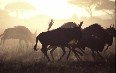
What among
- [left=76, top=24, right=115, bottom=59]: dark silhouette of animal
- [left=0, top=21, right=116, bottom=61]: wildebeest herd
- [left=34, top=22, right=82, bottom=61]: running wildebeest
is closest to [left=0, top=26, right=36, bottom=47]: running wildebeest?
[left=0, top=21, right=116, bottom=61]: wildebeest herd

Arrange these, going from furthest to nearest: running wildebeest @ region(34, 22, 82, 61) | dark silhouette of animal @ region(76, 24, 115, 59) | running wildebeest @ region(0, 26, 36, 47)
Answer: running wildebeest @ region(0, 26, 36, 47) → dark silhouette of animal @ region(76, 24, 115, 59) → running wildebeest @ region(34, 22, 82, 61)

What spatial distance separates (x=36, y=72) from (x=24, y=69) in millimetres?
714

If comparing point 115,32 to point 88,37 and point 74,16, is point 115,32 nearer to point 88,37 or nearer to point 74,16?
point 88,37

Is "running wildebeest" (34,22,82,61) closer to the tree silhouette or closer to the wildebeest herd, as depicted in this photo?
the wildebeest herd

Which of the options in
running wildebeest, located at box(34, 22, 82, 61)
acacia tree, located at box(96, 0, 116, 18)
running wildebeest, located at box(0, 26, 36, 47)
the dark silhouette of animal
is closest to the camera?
running wildebeest, located at box(34, 22, 82, 61)

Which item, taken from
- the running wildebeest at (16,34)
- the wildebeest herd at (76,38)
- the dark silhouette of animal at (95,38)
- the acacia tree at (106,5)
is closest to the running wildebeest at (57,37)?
the wildebeest herd at (76,38)

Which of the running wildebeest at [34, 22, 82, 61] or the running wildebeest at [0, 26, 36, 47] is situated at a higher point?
the running wildebeest at [34, 22, 82, 61]

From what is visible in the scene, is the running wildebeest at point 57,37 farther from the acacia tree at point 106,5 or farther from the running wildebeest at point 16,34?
the acacia tree at point 106,5

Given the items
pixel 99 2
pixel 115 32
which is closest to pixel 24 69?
pixel 115 32

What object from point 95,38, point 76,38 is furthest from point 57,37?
point 95,38

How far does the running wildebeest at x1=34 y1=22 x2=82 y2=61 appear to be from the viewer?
518 inches

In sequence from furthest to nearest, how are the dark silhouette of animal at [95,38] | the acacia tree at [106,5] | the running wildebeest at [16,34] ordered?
the acacia tree at [106,5], the running wildebeest at [16,34], the dark silhouette of animal at [95,38]

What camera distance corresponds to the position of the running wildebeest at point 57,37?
13.1 metres

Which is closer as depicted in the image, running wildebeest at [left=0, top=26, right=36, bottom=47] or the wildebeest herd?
the wildebeest herd
